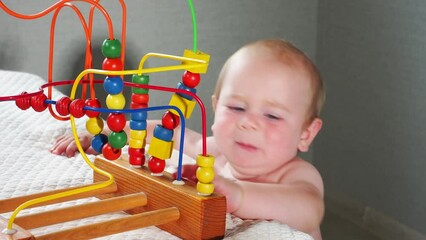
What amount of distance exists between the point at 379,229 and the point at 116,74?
1682 millimetres

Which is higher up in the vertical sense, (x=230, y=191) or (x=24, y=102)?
(x=24, y=102)

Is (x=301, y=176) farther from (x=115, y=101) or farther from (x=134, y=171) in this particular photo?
(x=115, y=101)

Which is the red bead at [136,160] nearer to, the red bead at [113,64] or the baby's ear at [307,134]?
the red bead at [113,64]

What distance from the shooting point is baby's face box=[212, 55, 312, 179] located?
1.16 m

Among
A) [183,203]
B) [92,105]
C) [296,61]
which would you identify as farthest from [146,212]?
[296,61]

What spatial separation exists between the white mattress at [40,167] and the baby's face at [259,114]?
0.65 ft

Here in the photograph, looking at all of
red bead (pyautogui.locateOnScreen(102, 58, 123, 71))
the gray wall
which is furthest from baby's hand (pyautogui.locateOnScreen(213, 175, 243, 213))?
the gray wall

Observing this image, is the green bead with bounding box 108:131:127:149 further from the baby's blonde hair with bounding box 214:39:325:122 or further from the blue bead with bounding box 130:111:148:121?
the baby's blonde hair with bounding box 214:39:325:122

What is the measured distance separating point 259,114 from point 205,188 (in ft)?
1.03

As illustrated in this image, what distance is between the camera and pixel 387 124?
2.30 m

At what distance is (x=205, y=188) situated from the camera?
0.88 m

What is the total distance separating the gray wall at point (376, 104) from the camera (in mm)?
2174

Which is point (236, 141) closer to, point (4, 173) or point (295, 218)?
point (295, 218)

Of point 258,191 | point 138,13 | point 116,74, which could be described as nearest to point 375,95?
point 138,13
